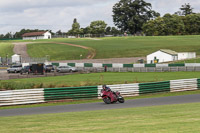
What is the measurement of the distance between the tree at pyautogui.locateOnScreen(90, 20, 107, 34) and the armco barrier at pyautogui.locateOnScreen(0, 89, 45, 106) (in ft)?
527

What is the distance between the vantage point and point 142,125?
1121 centimetres

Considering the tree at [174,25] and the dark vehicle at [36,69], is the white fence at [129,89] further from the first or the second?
the tree at [174,25]

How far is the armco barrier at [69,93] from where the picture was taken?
2342 centimetres

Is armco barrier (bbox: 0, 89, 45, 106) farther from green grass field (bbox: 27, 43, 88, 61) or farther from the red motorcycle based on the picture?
green grass field (bbox: 27, 43, 88, 61)

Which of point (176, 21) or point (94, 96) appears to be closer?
point (94, 96)

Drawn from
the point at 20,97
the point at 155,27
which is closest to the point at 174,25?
the point at 155,27

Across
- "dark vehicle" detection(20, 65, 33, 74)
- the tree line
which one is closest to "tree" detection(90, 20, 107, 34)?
the tree line

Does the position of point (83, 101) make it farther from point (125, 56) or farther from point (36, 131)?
point (125, 56)

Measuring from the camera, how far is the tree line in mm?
141375

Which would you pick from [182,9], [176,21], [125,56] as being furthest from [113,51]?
[182,9]

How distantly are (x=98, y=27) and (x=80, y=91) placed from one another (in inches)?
6350

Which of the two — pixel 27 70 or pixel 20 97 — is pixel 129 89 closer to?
pixel 20 97

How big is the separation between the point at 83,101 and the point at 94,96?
1.11m

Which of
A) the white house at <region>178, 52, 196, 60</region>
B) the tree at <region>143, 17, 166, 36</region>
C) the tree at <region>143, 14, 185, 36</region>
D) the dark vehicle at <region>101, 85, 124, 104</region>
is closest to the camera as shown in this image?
the dark vehicle at <region>101, 85, 124, 104</region>
